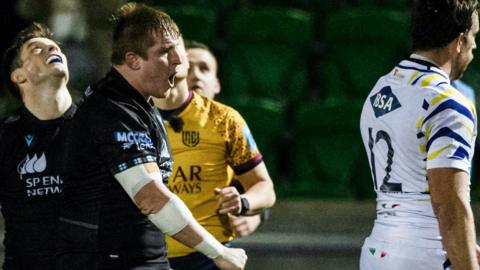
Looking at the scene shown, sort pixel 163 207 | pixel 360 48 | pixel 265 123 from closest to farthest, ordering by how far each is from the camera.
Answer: pixel 163 207, pixel 265 123, pixel 360 48

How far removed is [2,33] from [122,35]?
5842mm

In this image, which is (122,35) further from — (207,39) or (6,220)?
(207,39)

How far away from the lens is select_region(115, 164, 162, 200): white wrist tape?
306 cm

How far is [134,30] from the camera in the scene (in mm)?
3207

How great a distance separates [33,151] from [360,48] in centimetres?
456

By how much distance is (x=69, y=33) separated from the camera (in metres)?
8.24

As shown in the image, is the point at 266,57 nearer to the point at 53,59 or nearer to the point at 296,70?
the point at 296,70

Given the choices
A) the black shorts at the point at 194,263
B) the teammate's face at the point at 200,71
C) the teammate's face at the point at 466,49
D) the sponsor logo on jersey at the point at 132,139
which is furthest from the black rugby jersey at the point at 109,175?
the teammate's face at the point at 200,71

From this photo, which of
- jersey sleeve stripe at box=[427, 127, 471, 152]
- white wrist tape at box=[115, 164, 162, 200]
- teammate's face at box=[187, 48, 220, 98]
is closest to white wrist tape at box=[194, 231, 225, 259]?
white wrist tape at box=[115, 164, 162, 200]

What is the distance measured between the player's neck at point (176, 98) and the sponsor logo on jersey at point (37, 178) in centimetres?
95

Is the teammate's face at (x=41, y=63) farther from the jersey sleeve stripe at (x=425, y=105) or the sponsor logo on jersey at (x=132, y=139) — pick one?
the jersey sleeve stripe at (x=425, y=105)

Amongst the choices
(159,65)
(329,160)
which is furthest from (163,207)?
(329,160)

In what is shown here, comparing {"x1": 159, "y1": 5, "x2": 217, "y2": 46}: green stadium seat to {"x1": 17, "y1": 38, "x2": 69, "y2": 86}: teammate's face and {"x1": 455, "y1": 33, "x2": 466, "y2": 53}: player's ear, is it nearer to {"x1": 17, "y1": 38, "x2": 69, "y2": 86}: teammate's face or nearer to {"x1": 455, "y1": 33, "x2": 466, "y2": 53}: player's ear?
{"x1": 17, "y1": 38, "x2": 69, "y2": 86}: teammate's face

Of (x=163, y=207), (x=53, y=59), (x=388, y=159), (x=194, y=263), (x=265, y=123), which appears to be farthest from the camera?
(x=265, y=123)
